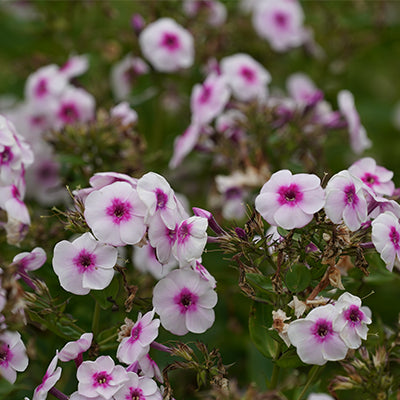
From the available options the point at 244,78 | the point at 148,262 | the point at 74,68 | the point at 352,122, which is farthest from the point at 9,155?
the point at 352,122

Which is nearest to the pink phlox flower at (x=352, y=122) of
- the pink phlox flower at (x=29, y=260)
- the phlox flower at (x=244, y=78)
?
the phlox flower at (x=244, y=78)

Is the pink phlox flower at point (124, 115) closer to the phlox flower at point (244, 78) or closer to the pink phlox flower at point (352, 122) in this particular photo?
the phlox flower at point (244, 78)

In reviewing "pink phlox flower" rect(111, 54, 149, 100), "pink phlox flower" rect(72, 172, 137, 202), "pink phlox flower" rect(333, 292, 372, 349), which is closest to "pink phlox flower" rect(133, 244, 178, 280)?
"pink phlox flower" rect(72, 172, 137, 202)

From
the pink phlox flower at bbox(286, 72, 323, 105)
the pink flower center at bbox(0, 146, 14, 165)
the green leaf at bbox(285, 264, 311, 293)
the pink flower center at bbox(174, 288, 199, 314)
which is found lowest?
the pink phlox flower at bbox(286, 72, 323, 105)

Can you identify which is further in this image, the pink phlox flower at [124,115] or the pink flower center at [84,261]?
the pink phlox flower at [124,115]

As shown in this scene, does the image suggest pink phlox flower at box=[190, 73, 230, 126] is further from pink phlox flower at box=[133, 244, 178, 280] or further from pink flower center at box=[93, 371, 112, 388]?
pink flower center at box=[93, 371, 112, 388]

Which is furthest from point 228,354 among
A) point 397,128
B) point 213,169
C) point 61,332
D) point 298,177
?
point 397,128
